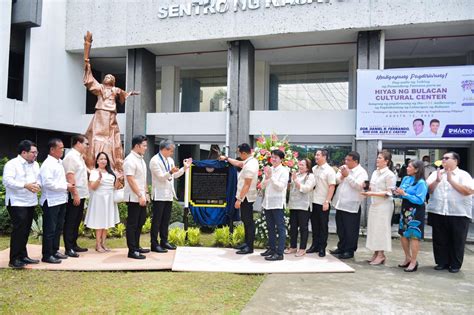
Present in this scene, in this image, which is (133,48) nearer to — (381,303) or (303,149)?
(303,149)

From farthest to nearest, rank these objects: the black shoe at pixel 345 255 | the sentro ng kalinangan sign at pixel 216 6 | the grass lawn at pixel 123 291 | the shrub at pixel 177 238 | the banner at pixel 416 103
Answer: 1. the sentro ng kalinangan sign at pixel 216 6
2. the banner at pixel 416 103
3. the shrub at pixel 177 238
4. the black shoe at pixel 345 255
5. the grass lawn at pixel 123 291

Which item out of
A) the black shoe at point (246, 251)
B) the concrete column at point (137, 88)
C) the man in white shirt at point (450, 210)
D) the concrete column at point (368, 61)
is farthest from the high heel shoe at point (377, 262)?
the concrete column at point (137, 88)

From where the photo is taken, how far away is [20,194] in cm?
475

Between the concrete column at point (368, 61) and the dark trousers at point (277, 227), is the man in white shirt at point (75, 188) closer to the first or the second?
the dark trousers at point (277, 227)

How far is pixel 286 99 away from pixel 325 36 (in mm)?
2838

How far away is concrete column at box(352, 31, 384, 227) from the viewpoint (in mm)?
9289

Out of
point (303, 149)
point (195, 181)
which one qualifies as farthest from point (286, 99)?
point (195, 181)

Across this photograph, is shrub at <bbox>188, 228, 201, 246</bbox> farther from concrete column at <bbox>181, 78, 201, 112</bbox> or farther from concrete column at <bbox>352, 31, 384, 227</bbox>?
concrete column at <bbox>181, 78, 201, 112</bbox>

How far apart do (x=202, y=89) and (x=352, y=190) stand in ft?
27.6

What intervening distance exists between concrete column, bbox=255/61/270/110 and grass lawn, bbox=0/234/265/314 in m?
7.88

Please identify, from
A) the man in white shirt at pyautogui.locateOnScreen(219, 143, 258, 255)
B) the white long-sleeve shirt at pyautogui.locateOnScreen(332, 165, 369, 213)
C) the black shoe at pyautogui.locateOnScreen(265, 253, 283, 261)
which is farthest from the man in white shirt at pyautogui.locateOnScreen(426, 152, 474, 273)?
the man in white shirt at pyautogui.locateOnScreen(219, 143, 258, 255)

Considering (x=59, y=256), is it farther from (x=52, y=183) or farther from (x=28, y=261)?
(x=52, y=183)

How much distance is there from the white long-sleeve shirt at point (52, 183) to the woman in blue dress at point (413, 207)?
14.9 feet

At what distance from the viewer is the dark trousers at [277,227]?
5.40 m
